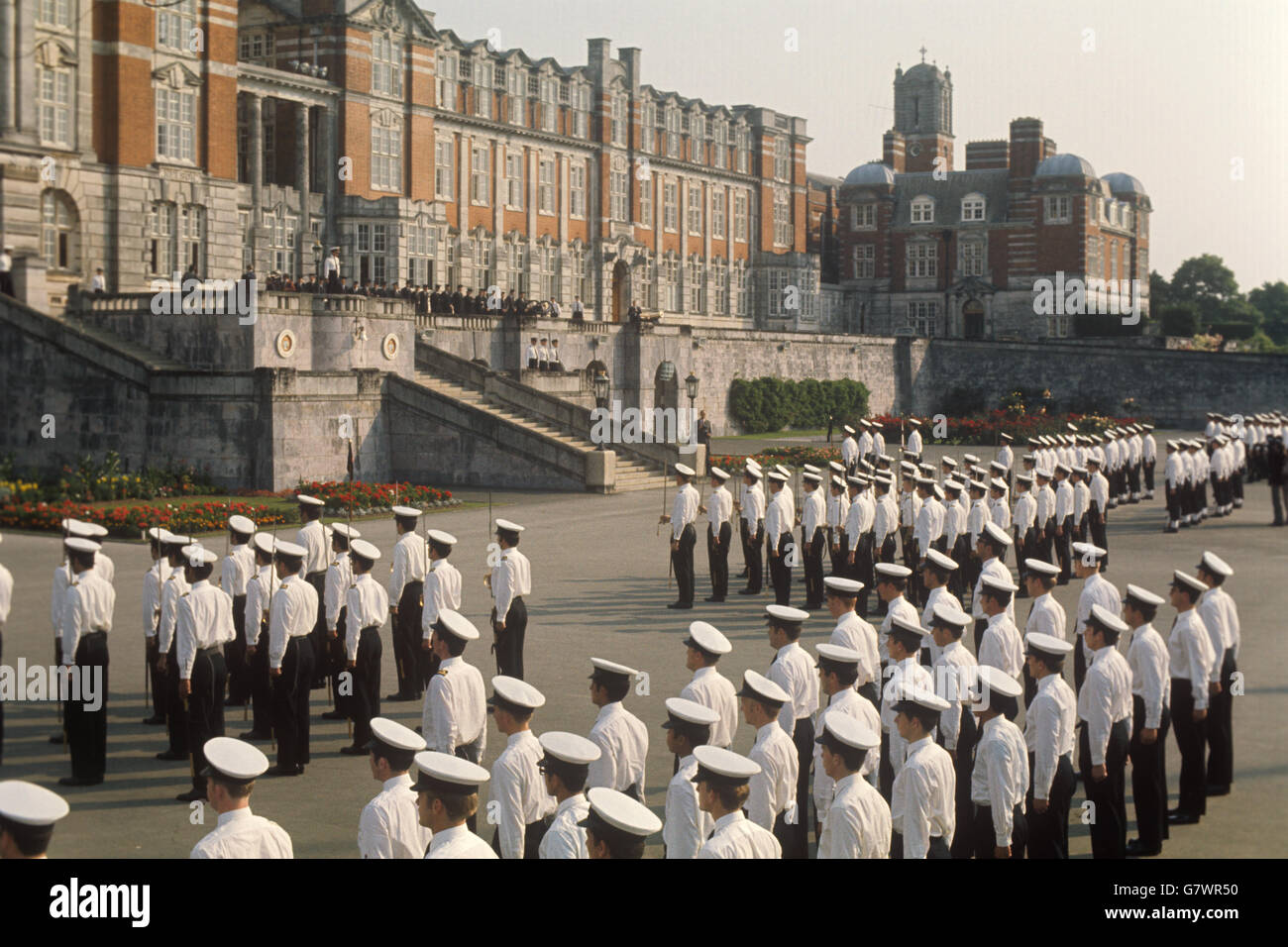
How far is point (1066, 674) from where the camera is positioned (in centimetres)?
1638

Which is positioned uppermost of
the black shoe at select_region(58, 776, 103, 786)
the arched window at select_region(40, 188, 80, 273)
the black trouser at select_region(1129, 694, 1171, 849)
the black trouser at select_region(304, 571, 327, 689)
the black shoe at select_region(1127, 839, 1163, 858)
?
the arched window at select_region(40, 188, 80, 273)

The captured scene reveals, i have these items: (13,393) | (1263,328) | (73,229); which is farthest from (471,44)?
(1263,328)

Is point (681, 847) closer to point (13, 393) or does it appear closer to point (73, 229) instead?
point (13, 393)

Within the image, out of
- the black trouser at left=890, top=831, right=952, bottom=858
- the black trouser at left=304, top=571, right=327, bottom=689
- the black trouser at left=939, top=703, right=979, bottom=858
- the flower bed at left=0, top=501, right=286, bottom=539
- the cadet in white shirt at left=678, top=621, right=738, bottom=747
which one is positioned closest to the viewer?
the black trouser at left=890, top=831, right=952, bottom=858

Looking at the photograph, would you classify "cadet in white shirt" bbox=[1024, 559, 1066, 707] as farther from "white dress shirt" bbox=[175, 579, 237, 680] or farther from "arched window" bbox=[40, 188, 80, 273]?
"arched window" bbox=[40, 188, 80, 273]

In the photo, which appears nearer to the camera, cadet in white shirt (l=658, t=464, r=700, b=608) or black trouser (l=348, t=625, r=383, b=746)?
black trouser (l=348, t=625, r=383, b=746)

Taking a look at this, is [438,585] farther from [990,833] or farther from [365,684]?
[990,833]

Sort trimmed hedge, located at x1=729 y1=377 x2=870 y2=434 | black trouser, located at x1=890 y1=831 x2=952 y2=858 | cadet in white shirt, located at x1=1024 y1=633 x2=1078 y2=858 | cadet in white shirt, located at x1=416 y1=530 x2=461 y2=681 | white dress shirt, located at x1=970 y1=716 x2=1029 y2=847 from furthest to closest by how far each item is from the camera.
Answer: trimmed hedge, located at x1=729 y1=377 x2=870 y2=434
cadet in white shirt, located at x1=416 y1=530 x2=461 y2=681
cadet in white shirt, located at x1=1024 y1=633 x2=1078 y2=858
white dress shirt, located at x1=970 y1=716 x2=1029 y2=847
black trouser, located at x1=890 y1=831 x2=952 y2=858

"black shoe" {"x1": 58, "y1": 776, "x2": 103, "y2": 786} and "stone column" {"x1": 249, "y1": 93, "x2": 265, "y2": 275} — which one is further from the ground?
"stone column" {"x1": 249, "y1": 93, "x2": 265, "y2": 275}

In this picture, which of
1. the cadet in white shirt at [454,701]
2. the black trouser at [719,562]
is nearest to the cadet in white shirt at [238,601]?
the cadet in white shirt at [454,701]

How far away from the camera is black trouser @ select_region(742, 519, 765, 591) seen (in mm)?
22516

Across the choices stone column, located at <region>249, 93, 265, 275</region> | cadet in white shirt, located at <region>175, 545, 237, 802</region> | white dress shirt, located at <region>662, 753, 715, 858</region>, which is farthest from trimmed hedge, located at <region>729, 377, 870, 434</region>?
white dress shirt, located at <region>662, 753, 715, 858</region>

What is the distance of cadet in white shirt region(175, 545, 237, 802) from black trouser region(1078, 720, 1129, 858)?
24.0 feet

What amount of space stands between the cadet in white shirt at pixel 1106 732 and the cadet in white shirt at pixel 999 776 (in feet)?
3.04
